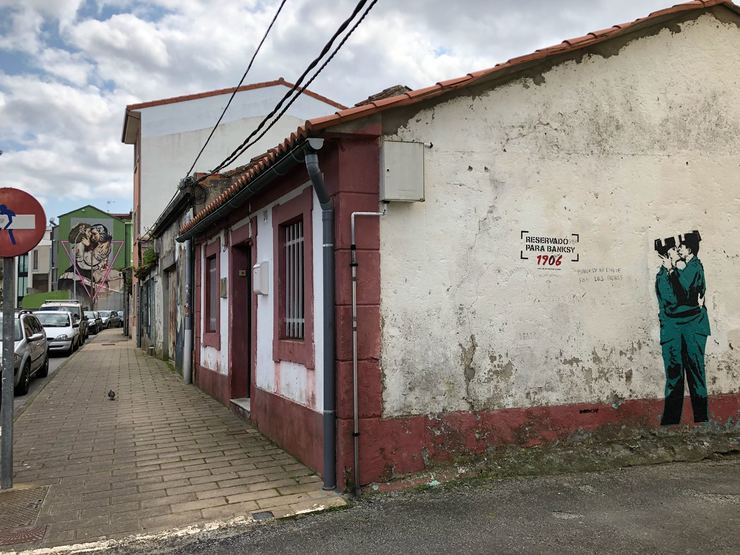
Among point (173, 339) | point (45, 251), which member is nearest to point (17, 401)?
point (173, 339)

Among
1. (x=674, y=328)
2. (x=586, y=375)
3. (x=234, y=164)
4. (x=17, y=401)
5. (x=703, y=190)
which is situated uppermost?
(x=234, y=164)

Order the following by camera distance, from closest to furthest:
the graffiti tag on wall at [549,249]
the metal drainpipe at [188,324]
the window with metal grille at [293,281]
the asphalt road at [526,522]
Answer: the asphalt road at [526,522]
the graffiti tag on wall at [549,249]
the window with metal grille at [293,281]
the metal drainpipe at [188,324]

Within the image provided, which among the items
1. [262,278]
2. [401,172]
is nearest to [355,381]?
[401,172]

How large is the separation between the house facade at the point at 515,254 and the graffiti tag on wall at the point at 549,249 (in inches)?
0.6

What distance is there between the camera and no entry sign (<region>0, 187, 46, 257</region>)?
5.39m

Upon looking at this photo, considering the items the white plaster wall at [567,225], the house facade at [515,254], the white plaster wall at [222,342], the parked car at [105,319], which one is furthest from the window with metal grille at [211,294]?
the parked car at [105,319]

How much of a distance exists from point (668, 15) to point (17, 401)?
11562mm

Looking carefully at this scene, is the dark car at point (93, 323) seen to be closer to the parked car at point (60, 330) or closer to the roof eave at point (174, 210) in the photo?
the parked car at point (60, 330)

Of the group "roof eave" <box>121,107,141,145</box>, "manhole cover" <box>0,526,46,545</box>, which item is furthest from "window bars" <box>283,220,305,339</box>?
"roof eave" <box>121,107,141,145</box>

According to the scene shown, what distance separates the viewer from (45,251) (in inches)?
2571

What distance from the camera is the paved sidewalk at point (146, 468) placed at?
4.84 metres

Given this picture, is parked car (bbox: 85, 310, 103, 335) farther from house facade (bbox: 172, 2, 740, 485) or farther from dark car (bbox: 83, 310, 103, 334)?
house facade (bbox: 172, 2, 740, 485)

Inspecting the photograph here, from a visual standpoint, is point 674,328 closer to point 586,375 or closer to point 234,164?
point 586,375

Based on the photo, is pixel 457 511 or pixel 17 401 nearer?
pixel 457 511
